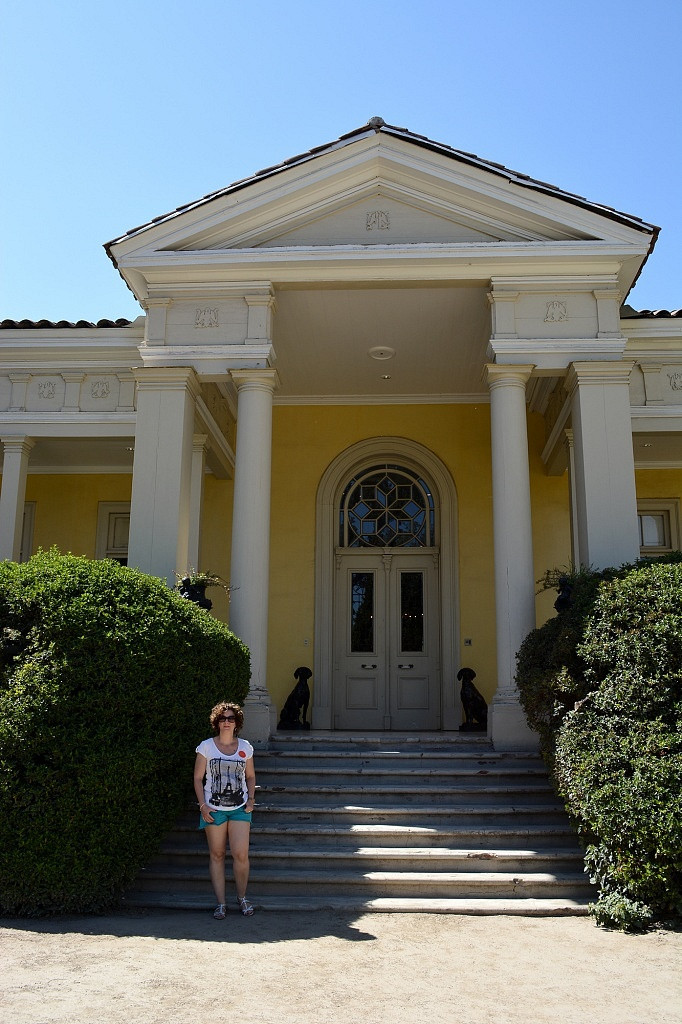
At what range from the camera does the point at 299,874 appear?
6242 mm

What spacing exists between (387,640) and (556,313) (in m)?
5.23

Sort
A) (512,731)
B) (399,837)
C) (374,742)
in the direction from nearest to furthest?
(399,837)
(512,731)
(374,742)

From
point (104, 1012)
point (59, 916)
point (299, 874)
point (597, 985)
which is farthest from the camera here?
point (299, 874)

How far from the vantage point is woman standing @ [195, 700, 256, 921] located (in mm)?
Answer: 5707

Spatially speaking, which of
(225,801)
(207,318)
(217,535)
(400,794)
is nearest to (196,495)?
(217,535)

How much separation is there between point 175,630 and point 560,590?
3.71 meters

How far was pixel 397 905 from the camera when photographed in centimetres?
589

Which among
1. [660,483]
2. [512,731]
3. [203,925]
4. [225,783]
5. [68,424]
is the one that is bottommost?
[203,925]

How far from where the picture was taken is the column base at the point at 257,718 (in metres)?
8.58

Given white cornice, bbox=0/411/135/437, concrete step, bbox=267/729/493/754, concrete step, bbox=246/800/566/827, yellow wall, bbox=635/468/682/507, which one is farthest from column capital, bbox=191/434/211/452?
yellow wall, bbox=635/468/682/507

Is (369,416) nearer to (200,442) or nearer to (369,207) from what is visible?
(200,442)

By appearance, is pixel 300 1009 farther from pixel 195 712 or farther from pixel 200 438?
pixel 200 438

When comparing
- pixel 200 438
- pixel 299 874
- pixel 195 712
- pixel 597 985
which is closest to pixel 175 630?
pixel 195 712

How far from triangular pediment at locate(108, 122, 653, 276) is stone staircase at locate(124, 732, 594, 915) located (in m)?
5.55
